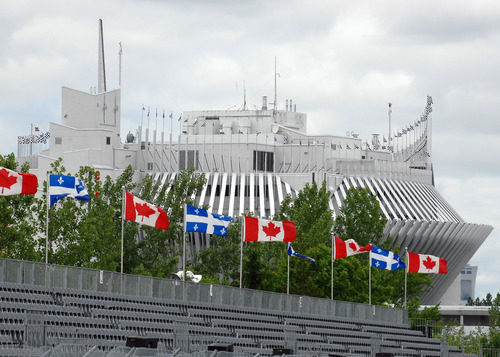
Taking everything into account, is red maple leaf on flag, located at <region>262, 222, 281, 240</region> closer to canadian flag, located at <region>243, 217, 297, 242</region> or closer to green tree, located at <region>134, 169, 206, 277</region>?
canadian flag, located at <region>243, 217, 297, 242</region>

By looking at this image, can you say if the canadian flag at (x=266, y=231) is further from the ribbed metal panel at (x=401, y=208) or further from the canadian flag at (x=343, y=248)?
the ribbed metal panel at (x=401, y=208)

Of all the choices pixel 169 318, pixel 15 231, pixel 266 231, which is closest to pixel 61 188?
pixel 169 318

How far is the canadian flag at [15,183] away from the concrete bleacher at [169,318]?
4.39m

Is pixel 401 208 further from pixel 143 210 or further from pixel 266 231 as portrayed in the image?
pixel 143 210

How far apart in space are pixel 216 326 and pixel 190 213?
5870 millimetres

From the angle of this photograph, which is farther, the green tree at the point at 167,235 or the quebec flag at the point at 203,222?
the green tree at the point at 167,235

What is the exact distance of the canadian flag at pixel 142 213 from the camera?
55656mm

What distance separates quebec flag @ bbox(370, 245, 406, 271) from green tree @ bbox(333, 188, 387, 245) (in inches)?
779

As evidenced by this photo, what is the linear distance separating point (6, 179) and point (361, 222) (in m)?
50.4

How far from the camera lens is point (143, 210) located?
5691 cm

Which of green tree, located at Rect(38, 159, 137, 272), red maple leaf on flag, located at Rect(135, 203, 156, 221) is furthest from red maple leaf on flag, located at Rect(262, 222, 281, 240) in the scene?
green tree, located at Rect(38, 159, 137, 272)

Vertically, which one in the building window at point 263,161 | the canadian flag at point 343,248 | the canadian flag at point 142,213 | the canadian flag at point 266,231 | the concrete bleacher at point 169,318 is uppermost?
the building window at point 263,161

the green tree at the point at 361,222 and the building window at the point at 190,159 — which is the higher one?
the building window at the point at 190,159

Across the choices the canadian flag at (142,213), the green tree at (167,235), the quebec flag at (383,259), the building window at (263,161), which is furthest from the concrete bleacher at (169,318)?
the building window at (263,161)
